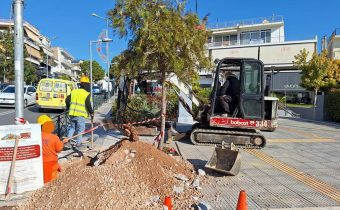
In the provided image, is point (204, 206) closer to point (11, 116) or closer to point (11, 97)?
point (11, 116)

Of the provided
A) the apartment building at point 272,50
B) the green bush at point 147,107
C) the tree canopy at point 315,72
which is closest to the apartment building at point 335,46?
the apartment building at point 272,50

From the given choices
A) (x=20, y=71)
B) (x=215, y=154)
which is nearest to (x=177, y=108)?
(x=215, y=154)

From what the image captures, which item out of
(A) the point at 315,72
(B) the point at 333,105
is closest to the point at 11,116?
(B) the point at 333,105

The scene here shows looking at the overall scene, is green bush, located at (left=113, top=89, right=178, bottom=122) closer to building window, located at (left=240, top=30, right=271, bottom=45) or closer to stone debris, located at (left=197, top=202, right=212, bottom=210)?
stone debris, located at (left=197, top=202, right=212, bottom=210)

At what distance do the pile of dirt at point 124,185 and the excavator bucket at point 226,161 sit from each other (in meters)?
0.52

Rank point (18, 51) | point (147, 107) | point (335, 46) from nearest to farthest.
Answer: point (18, 51) < point (147, 107) < point (335, 46)

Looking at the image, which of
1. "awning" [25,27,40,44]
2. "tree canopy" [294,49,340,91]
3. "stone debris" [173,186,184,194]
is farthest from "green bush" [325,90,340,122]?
"awning" [25,27,40,44]

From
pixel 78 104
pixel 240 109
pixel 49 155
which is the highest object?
pixel 78 104

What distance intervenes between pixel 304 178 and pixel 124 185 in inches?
143

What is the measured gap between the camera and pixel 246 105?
8.99 m

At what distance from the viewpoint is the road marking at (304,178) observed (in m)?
5.40

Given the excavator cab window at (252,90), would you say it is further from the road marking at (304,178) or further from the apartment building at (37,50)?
the apartment building at (37,50)

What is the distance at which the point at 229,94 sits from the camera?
923 cm

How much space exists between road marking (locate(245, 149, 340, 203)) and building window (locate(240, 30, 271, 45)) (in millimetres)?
48789
